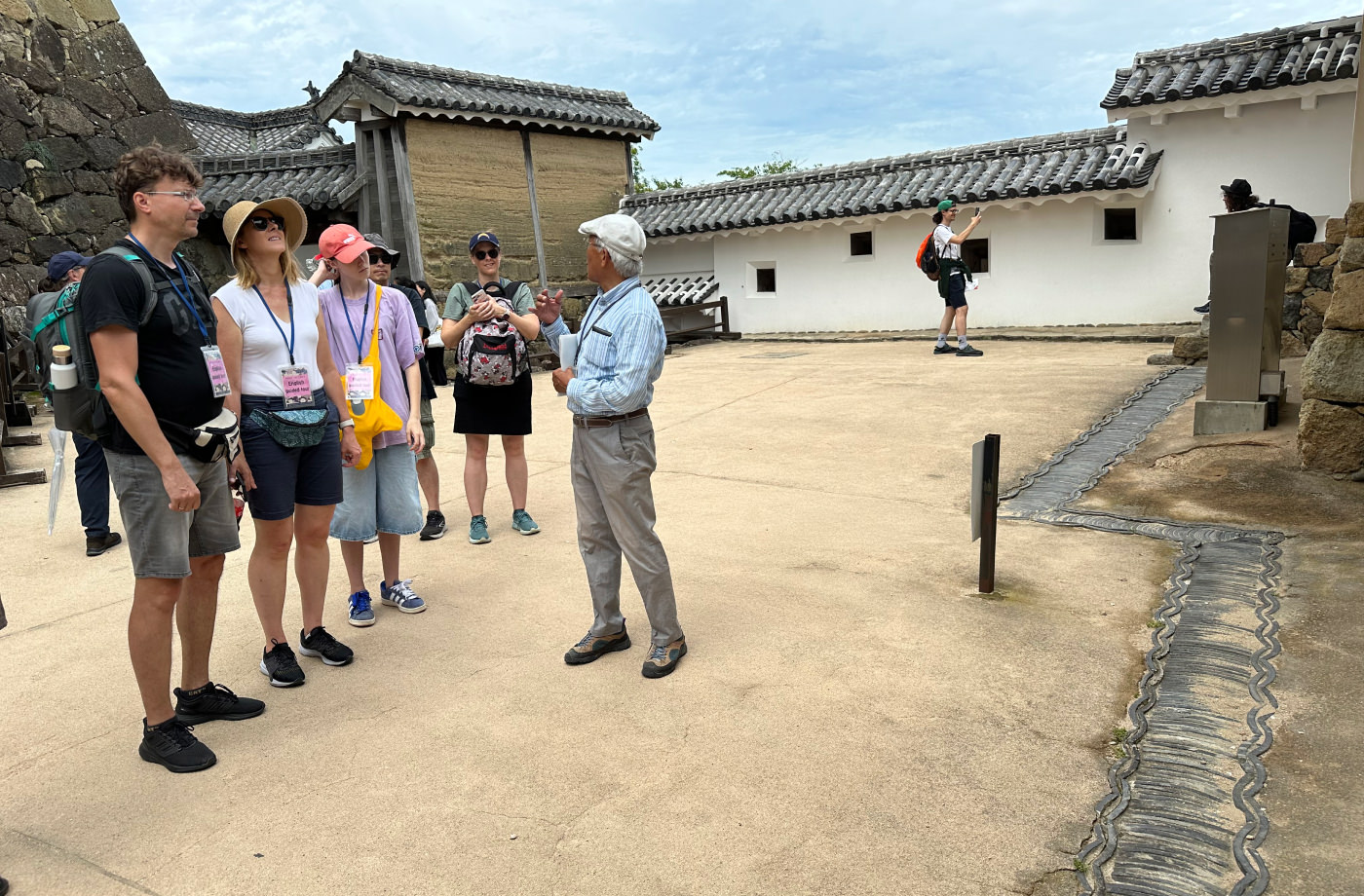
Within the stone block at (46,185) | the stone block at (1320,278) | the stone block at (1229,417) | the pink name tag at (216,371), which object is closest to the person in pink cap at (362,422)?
the pink name tag at (216,371)

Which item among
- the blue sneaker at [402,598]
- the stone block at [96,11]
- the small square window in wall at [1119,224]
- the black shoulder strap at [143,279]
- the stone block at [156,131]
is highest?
the stone block at [96,11]

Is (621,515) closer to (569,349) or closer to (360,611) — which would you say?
(569,349)

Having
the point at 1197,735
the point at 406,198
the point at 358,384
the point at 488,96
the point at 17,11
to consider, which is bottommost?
the point at 1197,735

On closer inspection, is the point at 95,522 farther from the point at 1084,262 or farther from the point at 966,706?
the point at 1084,262

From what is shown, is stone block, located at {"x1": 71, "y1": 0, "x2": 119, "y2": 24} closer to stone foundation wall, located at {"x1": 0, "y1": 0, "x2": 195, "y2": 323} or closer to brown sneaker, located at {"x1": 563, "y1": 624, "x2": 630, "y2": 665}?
stone foundation wall, located at {"x1": 0, "y1": 0, "x2": 195, "y2": 323}

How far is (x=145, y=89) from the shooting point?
12750 mm

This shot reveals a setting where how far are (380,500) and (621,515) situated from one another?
4.01 ft

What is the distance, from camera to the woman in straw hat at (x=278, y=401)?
307cm

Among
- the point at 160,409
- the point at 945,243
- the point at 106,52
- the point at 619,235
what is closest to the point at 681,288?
the point at 945,243

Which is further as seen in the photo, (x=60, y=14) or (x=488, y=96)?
(x=488, y=96)

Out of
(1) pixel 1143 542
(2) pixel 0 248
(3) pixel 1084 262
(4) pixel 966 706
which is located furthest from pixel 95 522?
(3) pixel 1084 262

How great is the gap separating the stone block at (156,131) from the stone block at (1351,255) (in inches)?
497

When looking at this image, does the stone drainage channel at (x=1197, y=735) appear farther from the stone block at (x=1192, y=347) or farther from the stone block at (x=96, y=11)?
the stone block at (x=96, y=11)

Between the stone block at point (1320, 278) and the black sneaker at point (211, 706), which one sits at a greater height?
the stone block at point (1320, 278)
